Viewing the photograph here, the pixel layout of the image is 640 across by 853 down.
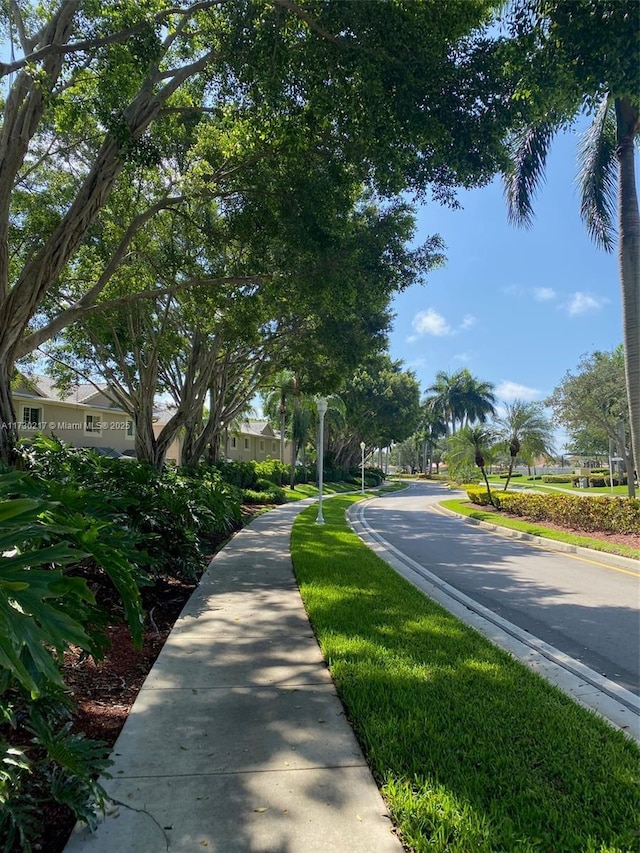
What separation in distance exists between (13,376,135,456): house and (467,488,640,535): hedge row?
19162 mm

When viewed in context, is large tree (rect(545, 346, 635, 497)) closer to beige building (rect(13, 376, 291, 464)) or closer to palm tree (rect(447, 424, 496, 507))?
palm tree (rect(447, 424, 496, 507))

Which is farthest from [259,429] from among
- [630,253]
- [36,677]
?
[36,677]

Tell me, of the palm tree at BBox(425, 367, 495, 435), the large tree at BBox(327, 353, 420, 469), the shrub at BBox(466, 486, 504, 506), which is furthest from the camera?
the palm tree at BBox(425, 367, 495, 435)

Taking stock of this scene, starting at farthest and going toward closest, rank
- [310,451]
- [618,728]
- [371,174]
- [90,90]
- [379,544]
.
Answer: [310,451], [379,544], [371,174], [90,90], [618,728]

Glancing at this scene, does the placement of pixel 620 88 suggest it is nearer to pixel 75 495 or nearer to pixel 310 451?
pixel 75 495

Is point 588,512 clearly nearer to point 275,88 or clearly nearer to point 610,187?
point 610,187

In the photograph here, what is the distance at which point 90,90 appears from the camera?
844 cm

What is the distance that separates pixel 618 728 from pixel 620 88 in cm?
578

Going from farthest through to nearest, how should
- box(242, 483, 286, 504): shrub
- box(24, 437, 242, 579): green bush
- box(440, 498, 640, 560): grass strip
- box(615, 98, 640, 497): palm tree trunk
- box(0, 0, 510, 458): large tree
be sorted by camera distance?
box(242, 483, 286, 504): shrub < box(615, 98, 640, 497): palm tree trunk < box(440, 498, 640, 560): grass strip < box(24, 437, 242, 579): green bush < box(0, 0, 510, 458): large tree

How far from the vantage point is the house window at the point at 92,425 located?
3097 centimetres

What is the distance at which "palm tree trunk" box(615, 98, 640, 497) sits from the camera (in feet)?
40.2

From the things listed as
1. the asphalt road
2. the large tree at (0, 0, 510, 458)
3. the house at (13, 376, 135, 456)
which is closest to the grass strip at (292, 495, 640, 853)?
the asphalt road

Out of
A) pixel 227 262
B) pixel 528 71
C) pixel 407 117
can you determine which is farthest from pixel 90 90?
pixel 528 71

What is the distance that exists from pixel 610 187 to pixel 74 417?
27.1m
